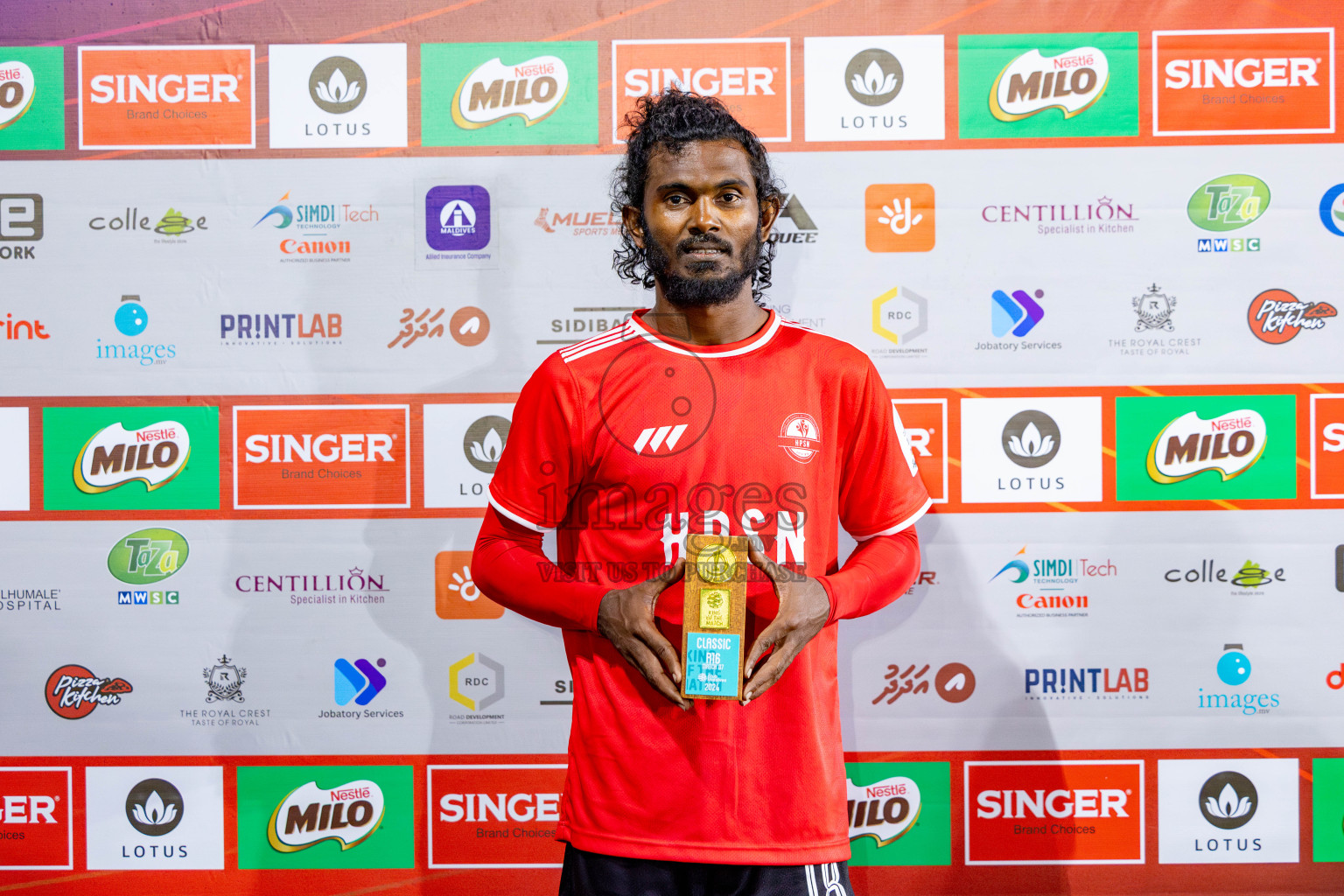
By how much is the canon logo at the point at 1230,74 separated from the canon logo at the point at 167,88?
7.58ft

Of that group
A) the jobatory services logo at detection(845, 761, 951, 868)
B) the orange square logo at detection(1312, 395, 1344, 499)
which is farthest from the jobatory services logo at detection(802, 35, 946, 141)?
the jobatory services logo at detection(845, 761, 951, 868)

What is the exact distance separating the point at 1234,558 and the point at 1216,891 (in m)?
0.83

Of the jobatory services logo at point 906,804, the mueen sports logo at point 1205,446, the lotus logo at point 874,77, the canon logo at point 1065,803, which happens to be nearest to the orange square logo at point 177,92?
the lotus logo at point 874,77

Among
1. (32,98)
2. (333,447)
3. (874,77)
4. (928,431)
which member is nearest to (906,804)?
(928,431)

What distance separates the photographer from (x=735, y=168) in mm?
1322

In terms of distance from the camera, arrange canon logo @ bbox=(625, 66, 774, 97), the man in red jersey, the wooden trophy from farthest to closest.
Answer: canon logo @ bbox=(625, 66, 774, 97) → the man in red jersey → the wooden trophy

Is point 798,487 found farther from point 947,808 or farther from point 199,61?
point 199,61

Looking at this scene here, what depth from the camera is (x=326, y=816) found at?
83.6 inches

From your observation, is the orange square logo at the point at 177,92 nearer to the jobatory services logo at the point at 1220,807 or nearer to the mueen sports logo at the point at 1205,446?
the mueen sports logo at the point at 1205,446

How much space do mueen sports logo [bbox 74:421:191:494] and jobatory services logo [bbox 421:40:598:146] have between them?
3.31ft

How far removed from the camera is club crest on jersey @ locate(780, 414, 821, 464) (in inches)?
50.2

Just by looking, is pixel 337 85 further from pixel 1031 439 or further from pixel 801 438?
pixel 1031 439

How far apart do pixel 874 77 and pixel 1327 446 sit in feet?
4.68

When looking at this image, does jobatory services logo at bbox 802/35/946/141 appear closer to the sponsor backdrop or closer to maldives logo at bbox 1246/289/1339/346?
the sponsor backdrop
